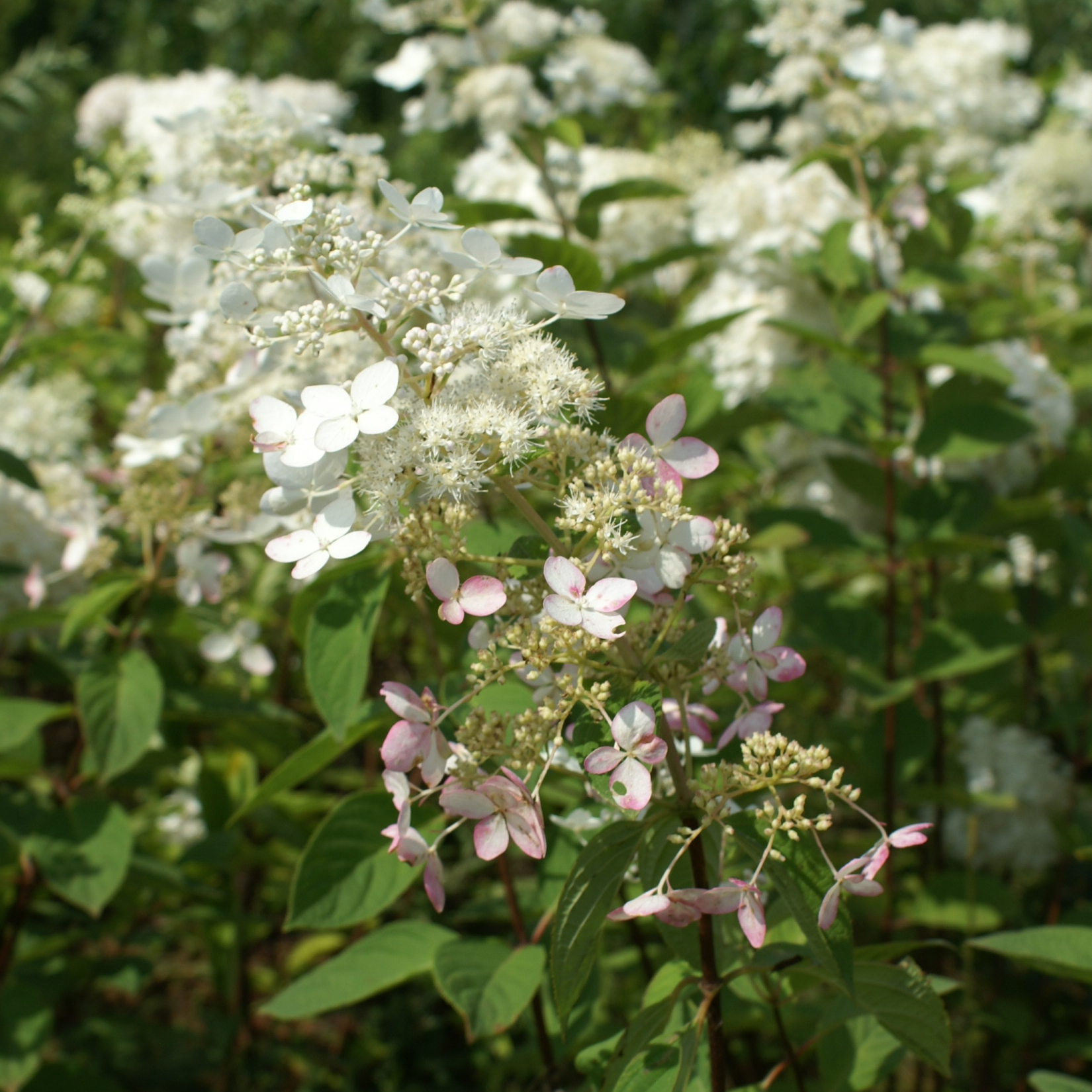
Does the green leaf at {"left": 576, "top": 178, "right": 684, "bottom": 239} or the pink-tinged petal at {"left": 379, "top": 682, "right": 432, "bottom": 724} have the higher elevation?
the pink-tinged petal at {"left": 379, "top": 682, "right": 432, "bottom": 724}

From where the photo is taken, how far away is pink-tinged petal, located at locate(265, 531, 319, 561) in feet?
2.44

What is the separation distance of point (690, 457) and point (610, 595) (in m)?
0.17

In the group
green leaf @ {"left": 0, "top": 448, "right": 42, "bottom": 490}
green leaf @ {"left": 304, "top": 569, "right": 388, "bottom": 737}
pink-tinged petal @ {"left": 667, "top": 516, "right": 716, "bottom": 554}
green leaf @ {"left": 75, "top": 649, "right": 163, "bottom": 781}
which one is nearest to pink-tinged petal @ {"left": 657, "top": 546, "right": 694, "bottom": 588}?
pink-tinged petal @ {"left": 667, "top": 516, "right": 716, "bottom": 554}

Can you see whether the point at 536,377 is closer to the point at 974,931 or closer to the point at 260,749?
the point at 260,749

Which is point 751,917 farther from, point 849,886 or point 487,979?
point 487,979

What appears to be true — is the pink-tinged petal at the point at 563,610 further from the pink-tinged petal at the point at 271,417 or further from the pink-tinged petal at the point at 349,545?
the pink-tinged petal at the point at 271,417

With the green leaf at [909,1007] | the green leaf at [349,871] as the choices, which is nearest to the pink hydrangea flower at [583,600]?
the green leaf at [909,1007]

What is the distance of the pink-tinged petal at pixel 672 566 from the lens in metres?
0.76

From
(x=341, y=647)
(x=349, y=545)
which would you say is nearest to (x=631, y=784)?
(x=349, y=545)

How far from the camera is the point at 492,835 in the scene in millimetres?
728

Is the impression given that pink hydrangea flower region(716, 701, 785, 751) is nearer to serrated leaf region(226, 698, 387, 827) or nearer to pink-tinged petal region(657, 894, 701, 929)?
pink-tinged petal region(657, 894, 701, 929)

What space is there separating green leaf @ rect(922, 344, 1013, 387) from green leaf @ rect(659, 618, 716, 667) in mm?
1126

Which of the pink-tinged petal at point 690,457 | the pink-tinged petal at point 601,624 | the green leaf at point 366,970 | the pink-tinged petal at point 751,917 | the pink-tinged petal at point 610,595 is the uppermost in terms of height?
the pink-tinged petal at point 690,457

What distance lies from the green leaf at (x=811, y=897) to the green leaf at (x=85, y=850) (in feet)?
3.31
